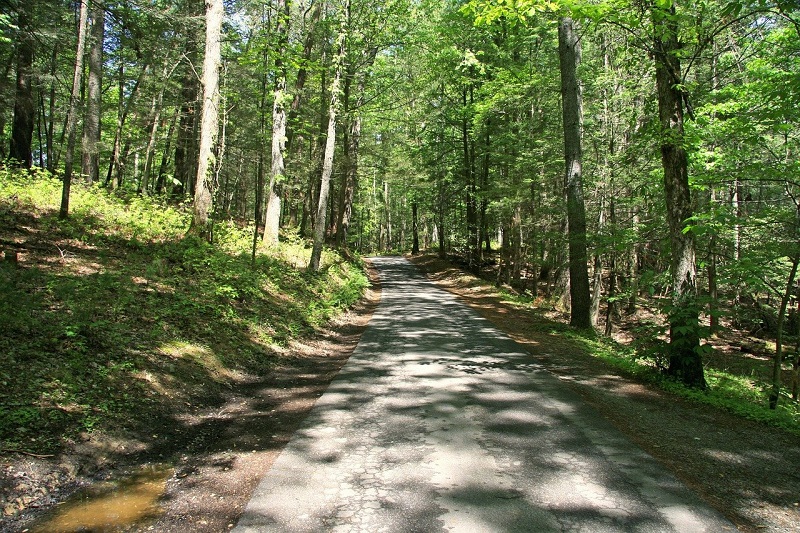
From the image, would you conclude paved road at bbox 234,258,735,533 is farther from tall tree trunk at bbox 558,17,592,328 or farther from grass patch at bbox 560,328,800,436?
tall tree trunk at bbox 558,17,592,328

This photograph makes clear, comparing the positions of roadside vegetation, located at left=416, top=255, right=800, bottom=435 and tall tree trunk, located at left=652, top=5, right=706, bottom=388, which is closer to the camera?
roadside vegetation, located at left=416, top=255, right=800, bottom=435

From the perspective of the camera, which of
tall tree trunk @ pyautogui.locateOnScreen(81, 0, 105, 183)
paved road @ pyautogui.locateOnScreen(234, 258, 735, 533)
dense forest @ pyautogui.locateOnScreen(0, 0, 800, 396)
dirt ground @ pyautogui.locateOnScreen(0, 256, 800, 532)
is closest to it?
paved road @ pyautogui.locateOnScreen(234, 258, 735, 533)

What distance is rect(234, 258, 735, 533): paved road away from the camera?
10.5 feet

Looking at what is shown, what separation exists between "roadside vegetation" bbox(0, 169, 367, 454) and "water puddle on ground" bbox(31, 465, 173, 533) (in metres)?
0.62

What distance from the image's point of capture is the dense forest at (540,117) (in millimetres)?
6625

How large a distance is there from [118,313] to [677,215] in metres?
8.18

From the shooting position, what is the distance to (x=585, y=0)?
689 cm

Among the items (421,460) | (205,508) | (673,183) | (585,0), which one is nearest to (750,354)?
(673,183)

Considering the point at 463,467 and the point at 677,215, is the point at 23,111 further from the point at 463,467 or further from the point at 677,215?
the point at 677,215

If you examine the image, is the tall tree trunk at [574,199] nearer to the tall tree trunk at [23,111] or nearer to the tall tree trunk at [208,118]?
the tall tree trunk at [208,118]

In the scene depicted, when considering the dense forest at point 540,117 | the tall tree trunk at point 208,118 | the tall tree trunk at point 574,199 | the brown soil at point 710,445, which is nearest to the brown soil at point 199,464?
the brown soil at point 710,445

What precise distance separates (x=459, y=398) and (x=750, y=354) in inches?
605

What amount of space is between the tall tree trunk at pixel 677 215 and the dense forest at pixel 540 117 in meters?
0.03

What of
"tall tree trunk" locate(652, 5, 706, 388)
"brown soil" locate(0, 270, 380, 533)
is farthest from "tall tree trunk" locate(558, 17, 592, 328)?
"brown soil" locate(0, 270, 380, 533)
